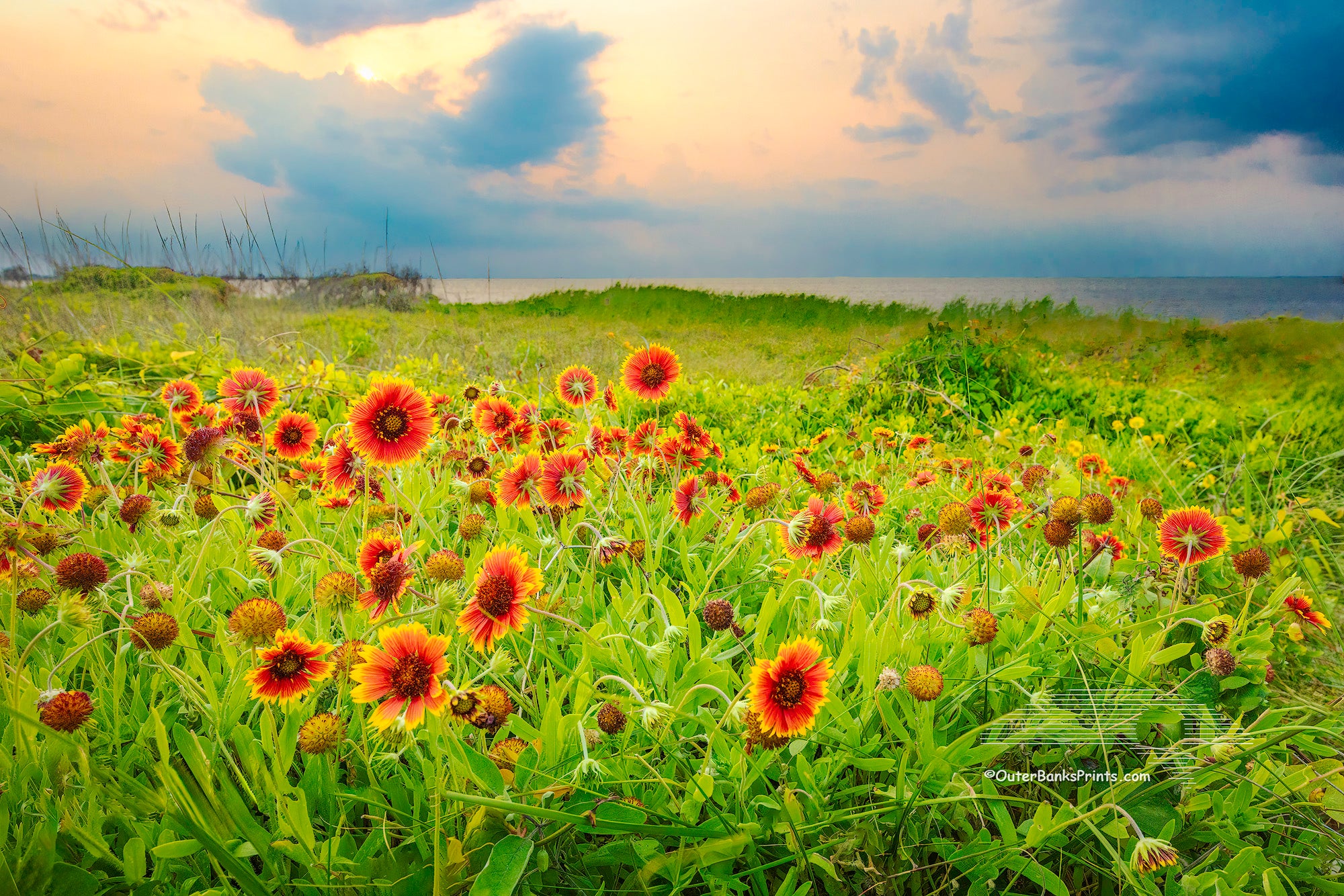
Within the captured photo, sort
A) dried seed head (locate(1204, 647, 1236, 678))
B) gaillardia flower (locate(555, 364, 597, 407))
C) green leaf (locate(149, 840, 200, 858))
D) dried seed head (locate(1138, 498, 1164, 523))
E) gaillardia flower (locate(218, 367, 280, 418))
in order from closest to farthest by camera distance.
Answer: green leaf (locate(149, 840, 200, 858)) < dried seed head (locate(1204, 647, 1236, 678)) < dried seed head (locate(1138, 498, 1164, 523)) < gaillardia flower (locate(218, 367, 280, 418)) < gaillardia flower (locate(555, 364, 597, 407))

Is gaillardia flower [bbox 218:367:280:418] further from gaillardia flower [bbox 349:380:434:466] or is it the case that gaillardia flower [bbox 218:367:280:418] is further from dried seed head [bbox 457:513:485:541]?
dried seed head [bbox 457:513:485:541]

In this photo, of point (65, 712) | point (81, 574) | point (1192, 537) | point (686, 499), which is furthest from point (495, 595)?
point (1192, 537)

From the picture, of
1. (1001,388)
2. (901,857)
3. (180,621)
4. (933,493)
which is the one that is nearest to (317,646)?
(180,621)

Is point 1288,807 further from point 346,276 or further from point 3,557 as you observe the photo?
point 346,276

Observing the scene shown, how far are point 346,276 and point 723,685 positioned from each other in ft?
34.1

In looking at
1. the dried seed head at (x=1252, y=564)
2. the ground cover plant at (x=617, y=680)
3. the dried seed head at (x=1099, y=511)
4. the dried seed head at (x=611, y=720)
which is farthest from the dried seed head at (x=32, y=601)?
the dried seed head at (x=1252, y=564)

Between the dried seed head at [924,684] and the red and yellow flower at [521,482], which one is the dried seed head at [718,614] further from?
the red and yellow flower at [521,482]

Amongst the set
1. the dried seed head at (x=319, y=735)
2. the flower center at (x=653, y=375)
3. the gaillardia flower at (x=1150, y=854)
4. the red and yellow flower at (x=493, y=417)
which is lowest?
the gaillardia flower at (x=1150, y=854)

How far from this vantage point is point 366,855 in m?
0.79

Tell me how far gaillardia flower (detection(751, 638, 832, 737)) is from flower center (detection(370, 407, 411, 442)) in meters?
0.85

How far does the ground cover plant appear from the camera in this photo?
79 cm

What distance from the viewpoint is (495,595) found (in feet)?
2.85

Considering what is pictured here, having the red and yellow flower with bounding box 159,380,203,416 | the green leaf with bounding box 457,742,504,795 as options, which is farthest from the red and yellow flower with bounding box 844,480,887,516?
the red and yellow flower with bounding box 159,380,203,416

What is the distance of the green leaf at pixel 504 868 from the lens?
700 mm
